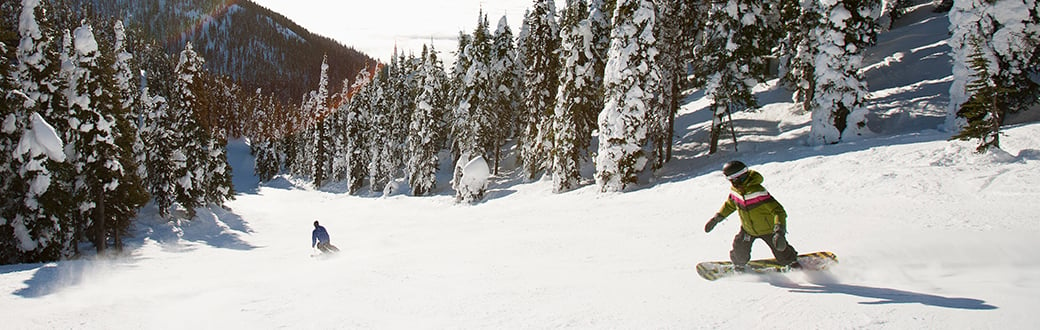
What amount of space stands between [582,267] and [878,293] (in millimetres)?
4665

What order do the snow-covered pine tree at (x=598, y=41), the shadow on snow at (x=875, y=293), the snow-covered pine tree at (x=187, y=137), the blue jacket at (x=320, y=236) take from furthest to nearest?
the snow-covered pine tree at (x=187, y=137), the snow-covered pine tree at (x=598, y=41), the blue jacket at (x=320, y=236), the shadow on snow at (x=875, y=293)

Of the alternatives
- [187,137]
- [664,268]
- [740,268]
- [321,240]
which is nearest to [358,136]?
[187,137]

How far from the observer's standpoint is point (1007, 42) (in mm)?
21625

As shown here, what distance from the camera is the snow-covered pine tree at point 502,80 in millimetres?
42878

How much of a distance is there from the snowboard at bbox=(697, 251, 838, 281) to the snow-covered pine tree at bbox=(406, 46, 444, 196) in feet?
120

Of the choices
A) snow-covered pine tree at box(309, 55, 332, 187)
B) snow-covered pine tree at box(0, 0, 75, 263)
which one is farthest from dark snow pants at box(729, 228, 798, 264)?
snow-covered pine tree at box(309, 55, 332, 187)

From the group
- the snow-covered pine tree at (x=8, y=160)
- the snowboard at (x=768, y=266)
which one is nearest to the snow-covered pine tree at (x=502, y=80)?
the snow-covered pine tree at (x=8, y=160)

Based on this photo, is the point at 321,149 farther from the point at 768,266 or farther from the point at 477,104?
the point at 768,266

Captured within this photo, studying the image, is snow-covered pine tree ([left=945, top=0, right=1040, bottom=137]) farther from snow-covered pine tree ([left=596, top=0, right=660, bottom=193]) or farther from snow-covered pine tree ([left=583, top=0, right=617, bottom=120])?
snow-covered pine tree ([left=583, top=0, right=617, bottom=120])

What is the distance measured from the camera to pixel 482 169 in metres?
35.2

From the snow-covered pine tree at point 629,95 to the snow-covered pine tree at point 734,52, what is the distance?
13.4 feet

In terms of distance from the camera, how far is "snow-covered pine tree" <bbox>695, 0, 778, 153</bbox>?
89.0 ft

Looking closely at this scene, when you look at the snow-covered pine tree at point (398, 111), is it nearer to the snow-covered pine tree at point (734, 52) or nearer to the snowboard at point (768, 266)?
the snow-covered pine tree at point (734, 52)

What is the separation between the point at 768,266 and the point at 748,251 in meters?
0.33
